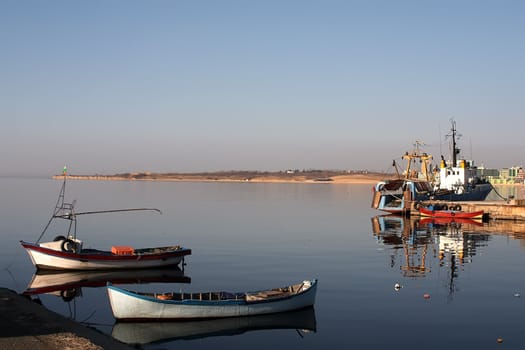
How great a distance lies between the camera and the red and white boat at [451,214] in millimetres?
76750

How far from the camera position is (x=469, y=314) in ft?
88.4

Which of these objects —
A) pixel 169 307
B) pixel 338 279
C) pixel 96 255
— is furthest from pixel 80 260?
pixel 338 279

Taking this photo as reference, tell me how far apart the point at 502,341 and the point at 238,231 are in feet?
138

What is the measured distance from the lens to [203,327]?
24.2 m

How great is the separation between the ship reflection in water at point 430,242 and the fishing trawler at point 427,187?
15.6 feet

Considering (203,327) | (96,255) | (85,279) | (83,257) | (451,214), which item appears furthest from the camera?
(451,214)

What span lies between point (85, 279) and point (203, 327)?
1372cm

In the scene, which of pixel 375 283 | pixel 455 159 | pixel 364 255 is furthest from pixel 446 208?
pixel 375 283

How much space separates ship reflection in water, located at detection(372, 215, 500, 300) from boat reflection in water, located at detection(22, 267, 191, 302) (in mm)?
15323

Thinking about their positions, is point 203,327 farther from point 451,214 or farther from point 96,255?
point 451,214

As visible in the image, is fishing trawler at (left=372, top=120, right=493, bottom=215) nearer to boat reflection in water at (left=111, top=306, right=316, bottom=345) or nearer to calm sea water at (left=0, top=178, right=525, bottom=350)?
calm sea water at (left=0, top=178, right=525, bottom=350)

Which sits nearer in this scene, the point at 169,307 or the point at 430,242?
the point at 169,307

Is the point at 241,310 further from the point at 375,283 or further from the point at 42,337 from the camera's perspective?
the point at 375,283

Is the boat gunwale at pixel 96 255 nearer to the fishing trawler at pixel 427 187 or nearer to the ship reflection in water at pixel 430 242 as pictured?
the ship reflection in water at pixel 430 242
